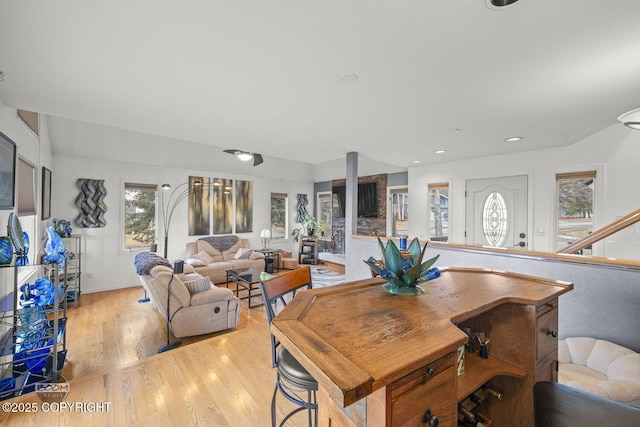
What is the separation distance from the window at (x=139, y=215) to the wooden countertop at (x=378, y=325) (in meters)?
5.84

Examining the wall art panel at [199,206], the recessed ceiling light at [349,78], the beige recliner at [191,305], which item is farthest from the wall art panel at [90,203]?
the recessed ceiling light at [349,78]

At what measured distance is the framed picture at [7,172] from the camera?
2.04 metres

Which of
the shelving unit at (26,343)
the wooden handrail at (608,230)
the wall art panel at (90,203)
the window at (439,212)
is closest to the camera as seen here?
the wooden handrail at (608,230)

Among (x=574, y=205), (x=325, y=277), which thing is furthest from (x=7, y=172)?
(x=574, y=205)

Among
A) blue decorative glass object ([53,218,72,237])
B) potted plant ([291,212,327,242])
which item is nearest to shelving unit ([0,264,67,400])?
blue decorative glass object ([53,218,72,237])

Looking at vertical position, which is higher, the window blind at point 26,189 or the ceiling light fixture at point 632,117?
the ceiling light fixture at point 632,117

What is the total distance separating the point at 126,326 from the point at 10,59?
3.36 meters

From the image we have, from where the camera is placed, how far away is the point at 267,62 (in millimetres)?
1687

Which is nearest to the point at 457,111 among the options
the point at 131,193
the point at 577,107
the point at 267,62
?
the point at 577,107

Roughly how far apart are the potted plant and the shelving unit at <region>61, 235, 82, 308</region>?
4891mm

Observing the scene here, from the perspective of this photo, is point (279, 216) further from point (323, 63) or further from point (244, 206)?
point (323, 63)

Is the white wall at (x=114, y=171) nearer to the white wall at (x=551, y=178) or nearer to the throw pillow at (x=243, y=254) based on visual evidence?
the throw pillow at (x=243, y=254)

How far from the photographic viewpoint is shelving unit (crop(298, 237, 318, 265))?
7.96m

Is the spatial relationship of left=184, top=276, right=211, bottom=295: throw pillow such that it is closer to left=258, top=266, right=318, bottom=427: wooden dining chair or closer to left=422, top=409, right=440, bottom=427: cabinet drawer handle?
left=258, top=266, right=318, bottom=427: wooden dining chair
